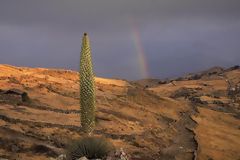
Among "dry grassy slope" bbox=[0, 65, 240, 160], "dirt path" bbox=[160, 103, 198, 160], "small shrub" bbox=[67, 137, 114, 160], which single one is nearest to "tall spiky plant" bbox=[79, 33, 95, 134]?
"small shrub" bbox=[67, 137, 114, 160]

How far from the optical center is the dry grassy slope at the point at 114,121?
102 ft

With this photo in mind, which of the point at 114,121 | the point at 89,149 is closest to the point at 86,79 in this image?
the point at 89,149

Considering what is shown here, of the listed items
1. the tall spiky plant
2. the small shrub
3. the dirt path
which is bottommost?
the dirt path

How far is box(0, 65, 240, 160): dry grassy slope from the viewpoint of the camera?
31.0 meters

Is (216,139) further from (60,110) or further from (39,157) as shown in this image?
(39,157)

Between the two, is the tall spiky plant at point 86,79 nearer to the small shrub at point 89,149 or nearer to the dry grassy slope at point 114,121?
the small shrub at point 89,149

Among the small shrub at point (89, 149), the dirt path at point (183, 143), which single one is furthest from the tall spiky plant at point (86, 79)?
the dirt path at point (183, 143)

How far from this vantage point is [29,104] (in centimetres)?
4041

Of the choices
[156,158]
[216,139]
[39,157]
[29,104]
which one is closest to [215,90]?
[216,139]

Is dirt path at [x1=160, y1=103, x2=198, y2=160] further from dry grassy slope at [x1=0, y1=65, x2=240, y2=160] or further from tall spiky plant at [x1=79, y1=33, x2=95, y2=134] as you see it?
tall spiky plant at [x1=79, y1=33, x2=95, y2=134]

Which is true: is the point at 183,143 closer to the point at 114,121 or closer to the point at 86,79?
the point at 114,121

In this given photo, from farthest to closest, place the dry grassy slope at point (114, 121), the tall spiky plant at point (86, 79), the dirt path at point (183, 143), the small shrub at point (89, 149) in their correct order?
the dirt path at point (183, 143) < the dry grassy slope at point (114, 121) < the tall spiky plant at point (86, 79) < the small shrub at point (89, 149)

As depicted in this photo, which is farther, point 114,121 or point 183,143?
point 114,121

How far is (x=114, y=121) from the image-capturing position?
40719mm
